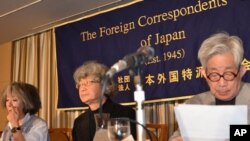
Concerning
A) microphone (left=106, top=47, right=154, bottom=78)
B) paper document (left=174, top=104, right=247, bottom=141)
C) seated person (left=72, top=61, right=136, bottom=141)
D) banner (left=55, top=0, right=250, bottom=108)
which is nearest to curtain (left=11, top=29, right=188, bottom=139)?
banner (left=55, top=0, right=250, bottom=108)

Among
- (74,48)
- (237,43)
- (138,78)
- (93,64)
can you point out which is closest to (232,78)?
(237,43)

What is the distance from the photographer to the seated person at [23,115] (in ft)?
7.45

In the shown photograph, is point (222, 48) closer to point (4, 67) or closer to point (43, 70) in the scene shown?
point (43, 70)

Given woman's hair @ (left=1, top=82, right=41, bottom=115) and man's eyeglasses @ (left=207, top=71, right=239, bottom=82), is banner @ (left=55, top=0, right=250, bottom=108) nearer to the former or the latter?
woman's hair @ (left=1, top=82, right=41, bottom=115)

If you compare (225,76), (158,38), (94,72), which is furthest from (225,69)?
(158,38)

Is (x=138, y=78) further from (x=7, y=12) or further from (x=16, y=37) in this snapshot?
(x=16, y=37)

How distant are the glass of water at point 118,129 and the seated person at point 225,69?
36 cm

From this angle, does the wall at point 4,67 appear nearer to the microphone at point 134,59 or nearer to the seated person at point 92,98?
the seated person at point 92,98

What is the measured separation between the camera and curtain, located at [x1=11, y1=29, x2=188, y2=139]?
11.9 feet

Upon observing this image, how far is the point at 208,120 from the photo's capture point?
1.25m

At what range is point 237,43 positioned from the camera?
1461 millimetres

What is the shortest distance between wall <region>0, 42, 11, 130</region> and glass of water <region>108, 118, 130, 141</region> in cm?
331

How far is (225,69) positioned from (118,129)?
0.54 metres

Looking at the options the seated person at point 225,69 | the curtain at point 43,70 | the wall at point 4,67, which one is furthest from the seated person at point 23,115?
the wall at point 4,67
